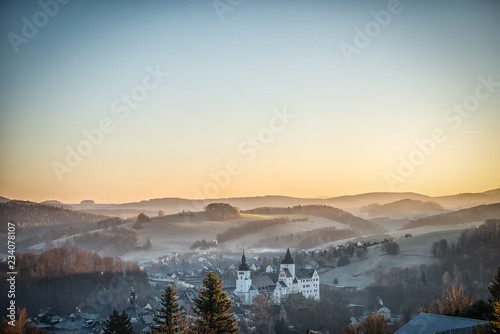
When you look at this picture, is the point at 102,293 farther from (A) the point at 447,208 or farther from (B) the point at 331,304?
(A) the point at 447,208

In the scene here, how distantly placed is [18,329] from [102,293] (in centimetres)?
4488

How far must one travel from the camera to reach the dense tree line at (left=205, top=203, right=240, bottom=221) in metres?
Answer: 185

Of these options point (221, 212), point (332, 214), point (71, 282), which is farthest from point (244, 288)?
point (332, 214)

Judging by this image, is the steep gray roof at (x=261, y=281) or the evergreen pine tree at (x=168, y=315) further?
the steep gray roof at (x=261, y=281)

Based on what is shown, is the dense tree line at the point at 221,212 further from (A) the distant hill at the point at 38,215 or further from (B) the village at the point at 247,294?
(B) the village at the point at 247,294

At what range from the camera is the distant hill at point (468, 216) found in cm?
12462

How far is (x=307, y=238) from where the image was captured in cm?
16188

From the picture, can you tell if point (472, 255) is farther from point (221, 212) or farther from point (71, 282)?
point (221, 212)

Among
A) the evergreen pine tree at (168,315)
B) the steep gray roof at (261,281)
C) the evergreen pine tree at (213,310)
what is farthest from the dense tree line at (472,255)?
the evergreen pine tree at (168,315)

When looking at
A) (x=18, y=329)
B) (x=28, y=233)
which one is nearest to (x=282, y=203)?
(x=28, y=233)

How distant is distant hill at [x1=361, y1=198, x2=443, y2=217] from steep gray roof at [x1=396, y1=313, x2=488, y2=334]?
457 feet

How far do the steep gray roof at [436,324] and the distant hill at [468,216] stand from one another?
96900 millimetres

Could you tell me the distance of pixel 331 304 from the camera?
76.8m

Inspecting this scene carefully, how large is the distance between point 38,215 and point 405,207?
11329cm
